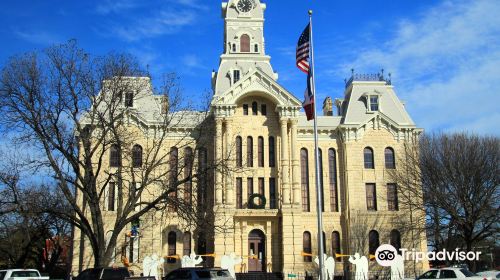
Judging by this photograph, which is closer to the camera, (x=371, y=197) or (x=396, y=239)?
(x=396, y=239)

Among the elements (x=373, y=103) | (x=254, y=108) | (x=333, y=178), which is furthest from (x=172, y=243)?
(x=373, y=103)

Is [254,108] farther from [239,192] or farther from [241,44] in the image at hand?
[241,44]

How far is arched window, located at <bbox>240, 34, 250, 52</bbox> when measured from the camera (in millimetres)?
52469

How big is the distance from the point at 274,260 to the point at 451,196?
48.7 ft

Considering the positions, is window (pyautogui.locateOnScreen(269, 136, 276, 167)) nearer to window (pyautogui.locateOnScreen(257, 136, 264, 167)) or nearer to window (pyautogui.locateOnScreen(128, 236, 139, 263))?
window (pyautogui.locateOnScreen(257, 136, 264, 167))

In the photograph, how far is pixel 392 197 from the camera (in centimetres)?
4647

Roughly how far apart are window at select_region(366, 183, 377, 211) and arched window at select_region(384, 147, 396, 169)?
243 centimetres

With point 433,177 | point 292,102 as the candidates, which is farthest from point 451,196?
point 292,102

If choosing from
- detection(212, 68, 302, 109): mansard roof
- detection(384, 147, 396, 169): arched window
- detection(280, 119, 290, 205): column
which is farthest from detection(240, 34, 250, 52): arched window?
detection(384, 147, 396, 169): arched window

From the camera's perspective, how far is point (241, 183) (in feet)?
147

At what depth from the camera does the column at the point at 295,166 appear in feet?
142

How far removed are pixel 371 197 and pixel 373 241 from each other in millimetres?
3865

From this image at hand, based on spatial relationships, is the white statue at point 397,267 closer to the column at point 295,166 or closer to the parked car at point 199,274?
the column at point 295,166

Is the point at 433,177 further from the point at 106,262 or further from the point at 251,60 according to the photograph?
the point at 106,262
